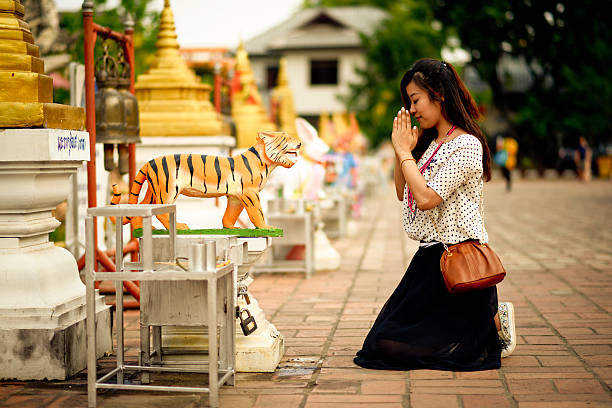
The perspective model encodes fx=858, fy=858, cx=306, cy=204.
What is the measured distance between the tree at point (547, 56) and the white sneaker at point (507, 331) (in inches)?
471

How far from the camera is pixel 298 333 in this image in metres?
5.80

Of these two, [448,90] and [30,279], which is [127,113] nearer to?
[30,279]

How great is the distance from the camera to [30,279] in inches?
179

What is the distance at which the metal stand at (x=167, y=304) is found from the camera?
12.8ft

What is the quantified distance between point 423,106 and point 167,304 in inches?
70.2

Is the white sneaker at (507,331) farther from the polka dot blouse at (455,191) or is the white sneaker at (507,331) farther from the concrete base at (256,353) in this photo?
the concrete base at (256,353)

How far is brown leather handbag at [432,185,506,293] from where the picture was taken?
457 cm

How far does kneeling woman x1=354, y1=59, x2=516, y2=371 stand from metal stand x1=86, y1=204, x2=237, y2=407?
905 mm

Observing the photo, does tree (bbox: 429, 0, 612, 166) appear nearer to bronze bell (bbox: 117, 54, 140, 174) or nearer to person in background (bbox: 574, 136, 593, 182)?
person in background (bbox: 574, 136, 593, 182)

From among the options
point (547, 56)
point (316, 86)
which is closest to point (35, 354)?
point (547, 56)

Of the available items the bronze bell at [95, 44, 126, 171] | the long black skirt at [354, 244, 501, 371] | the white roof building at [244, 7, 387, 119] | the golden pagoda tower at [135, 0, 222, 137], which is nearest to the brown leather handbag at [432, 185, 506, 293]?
the long black skirt at [354, 244, 501, 371]

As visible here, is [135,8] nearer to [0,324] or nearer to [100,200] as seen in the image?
[100,200]

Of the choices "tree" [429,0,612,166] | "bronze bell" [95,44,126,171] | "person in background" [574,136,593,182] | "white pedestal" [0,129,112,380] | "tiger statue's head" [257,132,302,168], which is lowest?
"person in background" [574,136,593,182]

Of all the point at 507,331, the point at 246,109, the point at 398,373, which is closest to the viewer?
the point at 398,373
